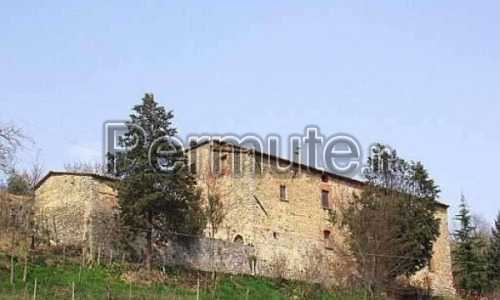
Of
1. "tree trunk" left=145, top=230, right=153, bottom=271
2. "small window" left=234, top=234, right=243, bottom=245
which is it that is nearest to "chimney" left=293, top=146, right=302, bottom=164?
"small window" left=234, top=234, right=243, bottom=245

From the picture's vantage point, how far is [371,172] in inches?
1489

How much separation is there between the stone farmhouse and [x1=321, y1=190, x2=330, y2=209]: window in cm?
5

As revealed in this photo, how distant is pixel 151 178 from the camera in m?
28.7

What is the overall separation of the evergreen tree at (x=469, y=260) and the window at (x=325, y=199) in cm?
1110

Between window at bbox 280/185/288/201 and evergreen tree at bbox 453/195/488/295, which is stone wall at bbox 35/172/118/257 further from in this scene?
evergreen tree at bbox 453/195/488/295

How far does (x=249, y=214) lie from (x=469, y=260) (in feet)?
53.7

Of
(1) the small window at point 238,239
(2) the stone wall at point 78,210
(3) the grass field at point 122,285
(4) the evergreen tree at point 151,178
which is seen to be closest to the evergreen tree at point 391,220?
(3) the grass field at point 122,285

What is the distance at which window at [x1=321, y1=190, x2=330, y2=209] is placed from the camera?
38.6m

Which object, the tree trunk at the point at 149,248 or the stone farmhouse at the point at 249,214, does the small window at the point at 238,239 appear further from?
the tree trunk at the point at 149,248

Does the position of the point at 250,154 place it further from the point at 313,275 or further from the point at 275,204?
the point at 313,275

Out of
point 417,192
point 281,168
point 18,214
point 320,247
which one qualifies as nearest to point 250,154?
point 281,168

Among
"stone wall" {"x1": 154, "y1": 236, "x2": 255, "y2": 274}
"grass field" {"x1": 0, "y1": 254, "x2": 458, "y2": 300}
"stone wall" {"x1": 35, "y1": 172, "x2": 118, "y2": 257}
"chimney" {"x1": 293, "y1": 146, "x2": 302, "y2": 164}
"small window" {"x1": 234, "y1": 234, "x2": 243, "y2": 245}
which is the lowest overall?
"grass field" {"x1": 0, "y1": 254, "x2": 458, "y2": 300}

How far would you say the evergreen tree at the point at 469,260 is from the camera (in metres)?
43.9

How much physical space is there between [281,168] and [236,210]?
3.16 meters
